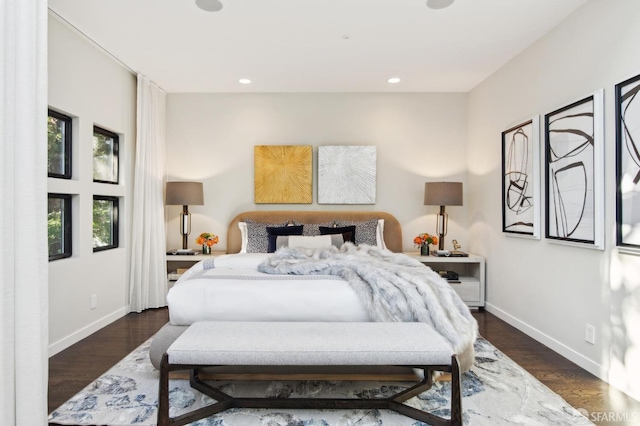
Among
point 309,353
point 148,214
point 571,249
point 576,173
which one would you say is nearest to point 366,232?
point 571,249

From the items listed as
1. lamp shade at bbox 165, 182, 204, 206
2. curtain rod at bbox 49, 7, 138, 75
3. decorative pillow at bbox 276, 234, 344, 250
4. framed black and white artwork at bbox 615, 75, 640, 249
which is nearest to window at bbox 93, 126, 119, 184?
lamp shade at bbox 165, 182, 204, 206

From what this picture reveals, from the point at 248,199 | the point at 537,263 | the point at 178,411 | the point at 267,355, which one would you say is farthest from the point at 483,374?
the point at 248,199

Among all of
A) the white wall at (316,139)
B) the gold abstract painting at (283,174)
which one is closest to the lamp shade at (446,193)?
the white wall at (316,139)

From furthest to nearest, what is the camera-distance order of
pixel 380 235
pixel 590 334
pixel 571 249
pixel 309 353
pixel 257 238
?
pixel 380 235 < pixel 257 238 < pixel 571 249 < pixel 590 334 < pixel 309 353

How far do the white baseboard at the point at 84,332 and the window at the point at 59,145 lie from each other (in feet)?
4.49

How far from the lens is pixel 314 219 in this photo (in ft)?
15.6

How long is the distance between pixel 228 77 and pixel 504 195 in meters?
3.35

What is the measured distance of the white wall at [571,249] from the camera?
235cm

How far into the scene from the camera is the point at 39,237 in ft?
5.71

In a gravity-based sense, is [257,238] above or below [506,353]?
above

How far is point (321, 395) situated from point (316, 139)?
3.38m

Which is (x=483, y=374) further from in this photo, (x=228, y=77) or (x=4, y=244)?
(x=228, y=77)

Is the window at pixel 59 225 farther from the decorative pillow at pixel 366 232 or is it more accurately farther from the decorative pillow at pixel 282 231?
the decorative pillow at pixel 366 232

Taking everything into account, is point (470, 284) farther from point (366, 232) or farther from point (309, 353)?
point (309, 353)
